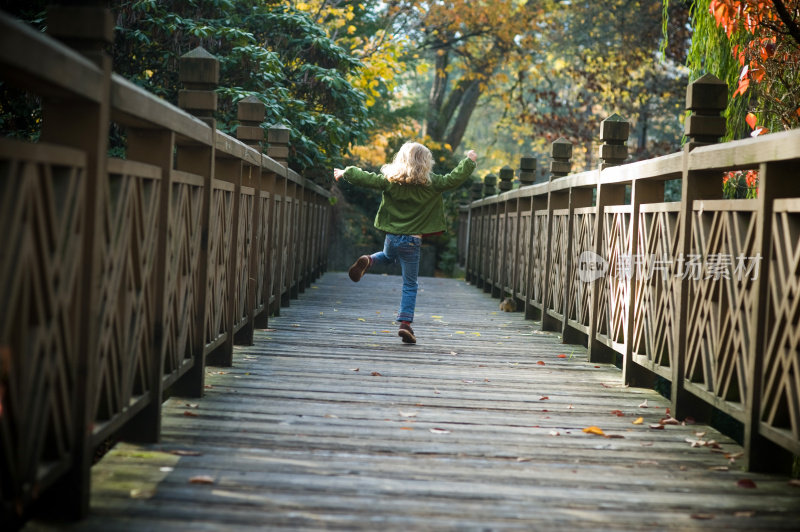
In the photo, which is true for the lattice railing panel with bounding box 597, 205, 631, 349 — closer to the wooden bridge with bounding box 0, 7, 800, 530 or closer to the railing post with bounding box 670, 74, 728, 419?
the wooden bridge with bounding box 0, 7, 800, 530

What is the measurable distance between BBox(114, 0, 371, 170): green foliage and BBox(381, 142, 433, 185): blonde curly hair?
358cm

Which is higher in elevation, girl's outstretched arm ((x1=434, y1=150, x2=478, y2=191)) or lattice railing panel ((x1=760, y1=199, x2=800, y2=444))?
girl's outstretched arm ((x1=434, y1=150, x2=478, y2=191))

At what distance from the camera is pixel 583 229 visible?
6.84m

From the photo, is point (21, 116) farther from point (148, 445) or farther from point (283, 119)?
point (148, 445)

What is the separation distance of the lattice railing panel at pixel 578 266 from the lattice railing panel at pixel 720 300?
2193 millimetres

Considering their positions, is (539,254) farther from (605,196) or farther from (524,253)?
(605,196)

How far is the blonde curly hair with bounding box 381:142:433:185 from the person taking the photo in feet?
22.1

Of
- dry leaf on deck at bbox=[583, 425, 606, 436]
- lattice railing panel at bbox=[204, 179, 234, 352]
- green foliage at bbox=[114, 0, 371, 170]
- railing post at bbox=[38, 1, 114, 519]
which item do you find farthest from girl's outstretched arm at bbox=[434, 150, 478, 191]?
railing post at bbox=[38, 1, 114, 519]

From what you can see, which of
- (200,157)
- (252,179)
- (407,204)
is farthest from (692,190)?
(252,179)

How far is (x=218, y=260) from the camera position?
4.89 metres

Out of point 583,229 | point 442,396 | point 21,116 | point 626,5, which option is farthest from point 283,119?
point 626,5

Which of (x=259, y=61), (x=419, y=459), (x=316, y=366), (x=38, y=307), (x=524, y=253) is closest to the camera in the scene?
(x=38, y=307)

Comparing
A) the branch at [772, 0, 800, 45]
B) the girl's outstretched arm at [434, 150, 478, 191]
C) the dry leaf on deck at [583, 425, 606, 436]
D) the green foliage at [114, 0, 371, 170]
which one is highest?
the green foliage at [114, 0, 371, 170]

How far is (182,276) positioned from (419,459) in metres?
1.45
